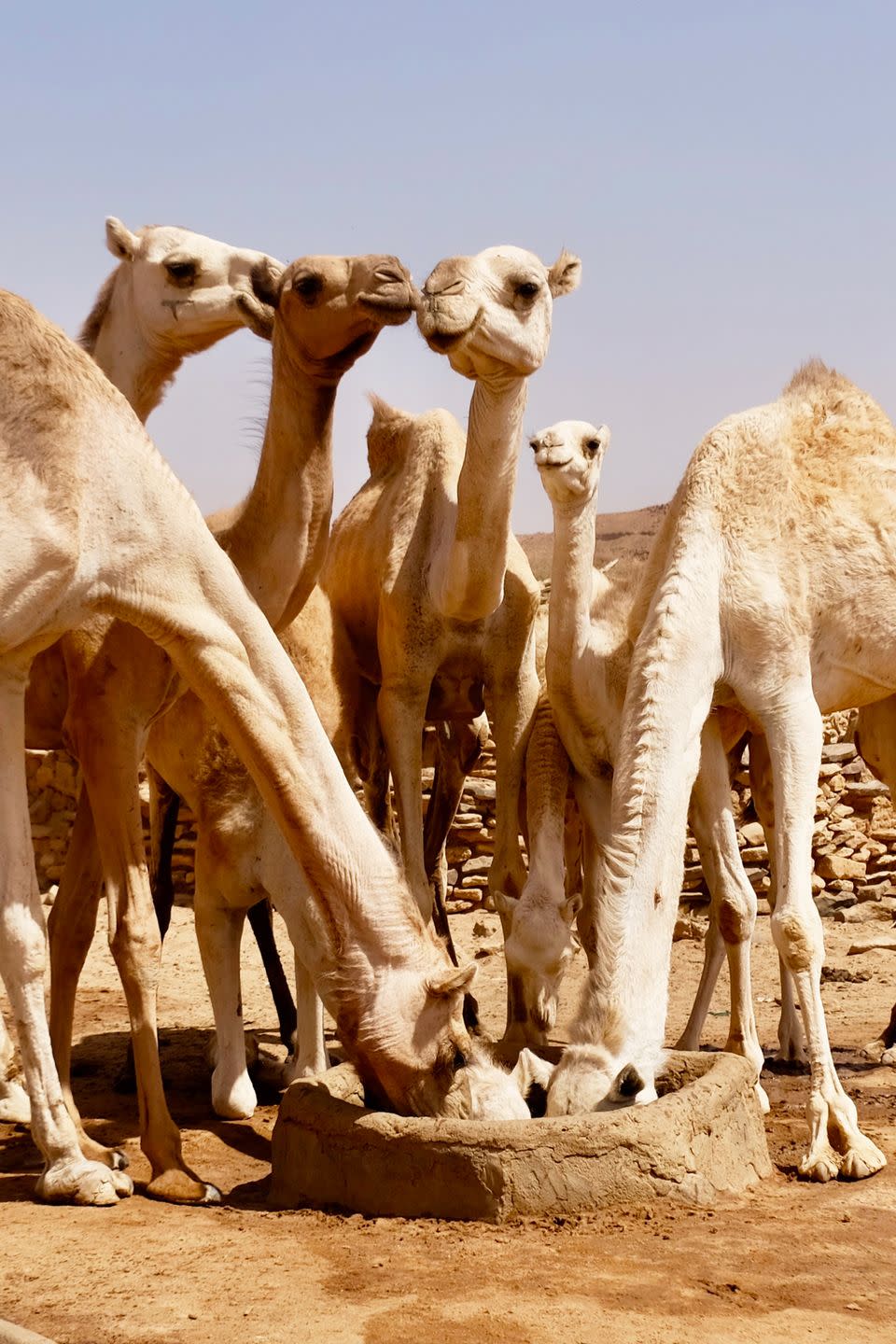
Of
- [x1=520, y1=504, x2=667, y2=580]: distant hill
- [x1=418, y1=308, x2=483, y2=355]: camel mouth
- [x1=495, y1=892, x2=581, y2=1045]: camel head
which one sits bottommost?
[x1=495, y1=892, x2=581, y2=1045]: camel head

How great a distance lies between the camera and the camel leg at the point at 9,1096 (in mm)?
6738

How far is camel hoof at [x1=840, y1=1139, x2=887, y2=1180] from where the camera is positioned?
537 cm

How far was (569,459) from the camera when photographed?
7.42 m

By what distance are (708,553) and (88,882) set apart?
280cm

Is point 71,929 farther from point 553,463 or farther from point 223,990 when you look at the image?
point 553,463

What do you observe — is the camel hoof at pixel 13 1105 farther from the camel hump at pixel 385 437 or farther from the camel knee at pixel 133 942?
the camel hump at pixel 385 437

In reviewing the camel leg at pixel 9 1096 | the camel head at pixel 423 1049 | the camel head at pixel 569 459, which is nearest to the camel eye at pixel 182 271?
the camel head at pixel 569 459

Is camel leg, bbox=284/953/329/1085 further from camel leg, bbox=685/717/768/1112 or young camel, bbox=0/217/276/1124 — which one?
camel leg, bbox=685/717/768/1112

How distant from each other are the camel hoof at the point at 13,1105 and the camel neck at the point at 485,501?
9.46ft

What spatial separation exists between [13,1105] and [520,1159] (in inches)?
113

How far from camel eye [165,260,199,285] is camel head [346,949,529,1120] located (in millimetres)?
3164

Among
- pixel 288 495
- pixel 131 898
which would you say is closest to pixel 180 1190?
pixel 131 898

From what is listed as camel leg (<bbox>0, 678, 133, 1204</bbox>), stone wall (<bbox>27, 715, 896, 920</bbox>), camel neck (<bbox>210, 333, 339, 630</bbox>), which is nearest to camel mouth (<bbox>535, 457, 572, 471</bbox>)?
camel neck (<bbox>210, 333, 339, 630</bbox>)

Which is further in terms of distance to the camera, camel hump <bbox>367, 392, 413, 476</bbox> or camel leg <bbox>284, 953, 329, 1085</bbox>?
camel hump <bbox>367, 392, 413, 476</bbox>
